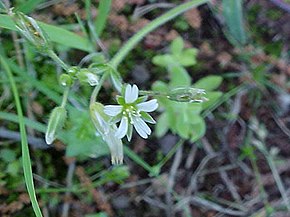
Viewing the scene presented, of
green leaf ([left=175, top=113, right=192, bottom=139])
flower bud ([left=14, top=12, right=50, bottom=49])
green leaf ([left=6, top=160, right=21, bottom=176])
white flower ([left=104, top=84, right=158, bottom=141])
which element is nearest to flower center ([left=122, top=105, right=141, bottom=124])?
white flower ([left=104, top=84, right=158, bottom=141])

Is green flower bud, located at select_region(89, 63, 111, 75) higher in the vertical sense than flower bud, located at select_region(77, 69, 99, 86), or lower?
higher

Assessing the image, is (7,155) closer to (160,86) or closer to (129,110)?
(160,86)

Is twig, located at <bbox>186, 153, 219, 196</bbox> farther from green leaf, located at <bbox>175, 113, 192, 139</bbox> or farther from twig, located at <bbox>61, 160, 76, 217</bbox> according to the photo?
twig, located at <bbox>61, 160, 76, 217</bbox>

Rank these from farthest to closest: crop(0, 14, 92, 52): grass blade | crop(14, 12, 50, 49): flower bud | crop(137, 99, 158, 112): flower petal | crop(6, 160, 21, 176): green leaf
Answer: crop(6, 160, 21, 176): green leaf, crop(0, 14, 92, 52): grass blade, crop(137, 99, 158, 112): flower petal, crop(14, 12, 50, 49): flower bud

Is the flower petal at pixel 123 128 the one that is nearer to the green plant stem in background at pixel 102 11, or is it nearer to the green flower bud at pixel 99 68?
the green flower bud at pixel 99 68

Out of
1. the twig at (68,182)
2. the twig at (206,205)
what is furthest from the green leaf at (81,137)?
the twig at (206,205)

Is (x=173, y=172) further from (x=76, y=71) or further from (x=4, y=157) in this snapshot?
(x=76, y=71)
